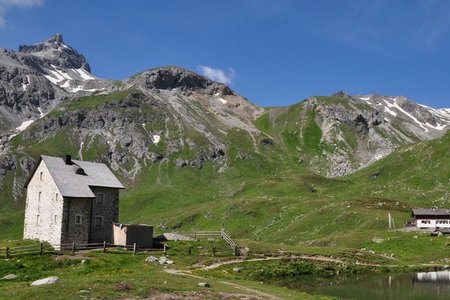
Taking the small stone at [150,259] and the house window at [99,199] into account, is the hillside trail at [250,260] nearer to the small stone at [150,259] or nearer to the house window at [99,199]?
the small stone at [150,259]

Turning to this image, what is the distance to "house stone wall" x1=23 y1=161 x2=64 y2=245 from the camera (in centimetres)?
7248

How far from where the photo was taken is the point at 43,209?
74.9 metres

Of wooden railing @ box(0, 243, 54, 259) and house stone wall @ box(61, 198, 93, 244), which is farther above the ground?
house stone wall @ box(61, 198, 93, 244)

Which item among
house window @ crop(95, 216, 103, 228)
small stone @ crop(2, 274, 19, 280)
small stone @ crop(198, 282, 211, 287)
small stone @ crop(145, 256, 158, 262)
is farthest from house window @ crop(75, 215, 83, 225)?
small stone @ crop(198, 282, 211, 287)

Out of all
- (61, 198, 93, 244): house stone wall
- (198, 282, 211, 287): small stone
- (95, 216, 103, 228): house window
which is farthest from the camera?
(95, 216, 103, 228): house window

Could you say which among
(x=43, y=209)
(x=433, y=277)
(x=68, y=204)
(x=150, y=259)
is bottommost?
(x=433, y=277)

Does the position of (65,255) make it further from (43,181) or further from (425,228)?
(425,228)

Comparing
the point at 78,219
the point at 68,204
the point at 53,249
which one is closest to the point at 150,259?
the point at 53,249

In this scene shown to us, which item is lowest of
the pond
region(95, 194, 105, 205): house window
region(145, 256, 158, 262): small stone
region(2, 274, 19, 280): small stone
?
the pond

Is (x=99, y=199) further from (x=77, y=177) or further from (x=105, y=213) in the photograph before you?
(x=77, y=177)

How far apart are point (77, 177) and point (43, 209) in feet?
23.9

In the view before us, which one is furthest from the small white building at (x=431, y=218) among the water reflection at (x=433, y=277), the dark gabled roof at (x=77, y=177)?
the dark gabled roof at (x=77, y=177)

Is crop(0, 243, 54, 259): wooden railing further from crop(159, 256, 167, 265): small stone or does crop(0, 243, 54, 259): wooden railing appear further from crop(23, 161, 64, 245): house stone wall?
crop(159, 256, 167, 265): small stone

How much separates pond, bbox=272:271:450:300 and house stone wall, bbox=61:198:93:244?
32488 millimetres
